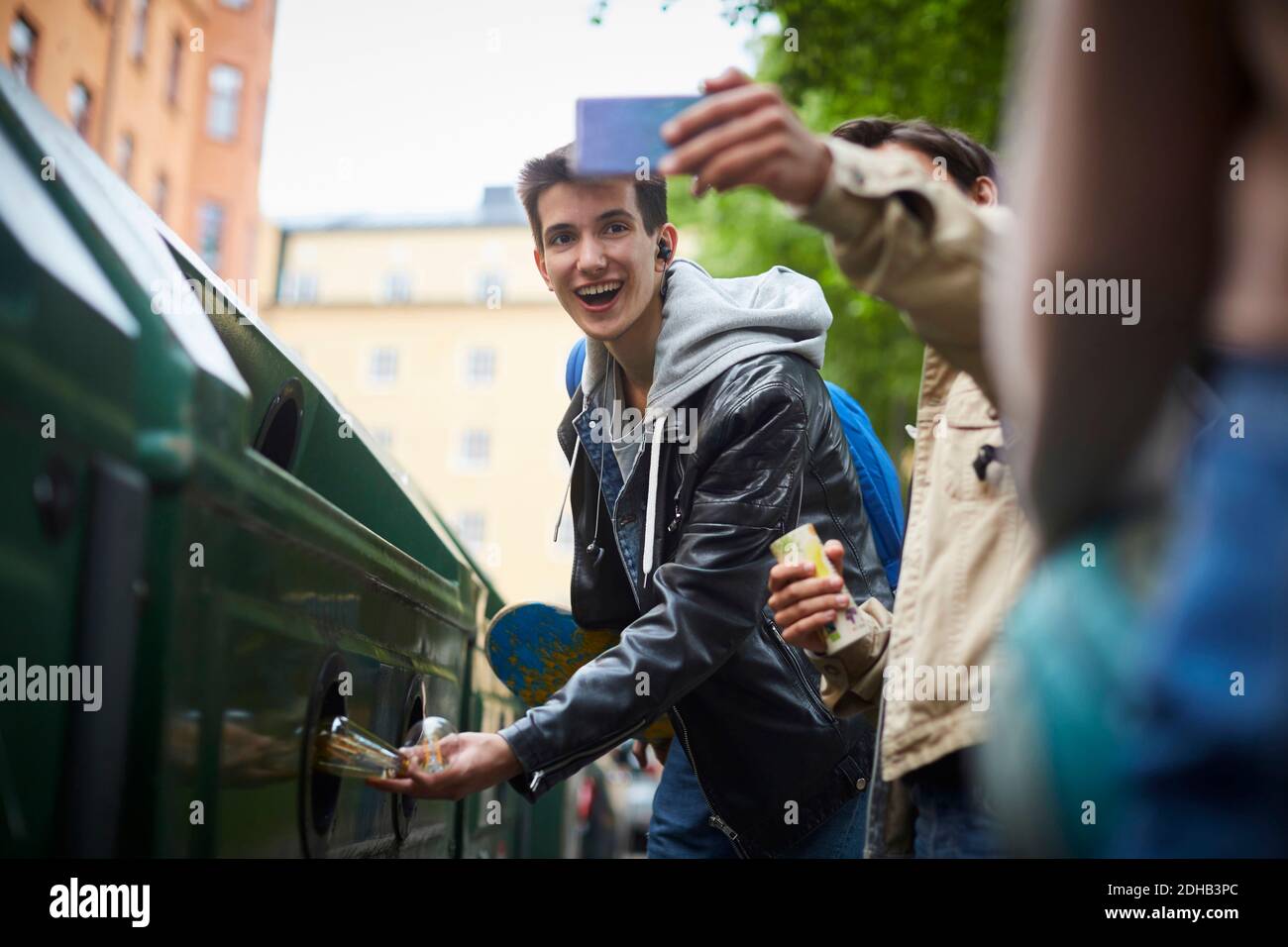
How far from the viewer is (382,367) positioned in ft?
79.8

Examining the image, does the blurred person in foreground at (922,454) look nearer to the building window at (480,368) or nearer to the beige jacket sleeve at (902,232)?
the beige jacket sleeve at (902,232)

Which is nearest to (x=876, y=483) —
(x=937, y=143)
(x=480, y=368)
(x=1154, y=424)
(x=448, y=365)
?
(x=937, y=143)

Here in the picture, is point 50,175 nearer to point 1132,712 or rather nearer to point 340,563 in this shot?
point 340,563

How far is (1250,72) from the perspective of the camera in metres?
0.81

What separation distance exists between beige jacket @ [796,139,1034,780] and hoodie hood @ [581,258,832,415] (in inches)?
24.0

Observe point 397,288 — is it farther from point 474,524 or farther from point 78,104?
point 78,104

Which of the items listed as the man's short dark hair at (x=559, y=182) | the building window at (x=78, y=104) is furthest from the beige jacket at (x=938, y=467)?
the building window at (x=78, y=104)

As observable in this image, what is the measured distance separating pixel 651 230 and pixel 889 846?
1.40 metres

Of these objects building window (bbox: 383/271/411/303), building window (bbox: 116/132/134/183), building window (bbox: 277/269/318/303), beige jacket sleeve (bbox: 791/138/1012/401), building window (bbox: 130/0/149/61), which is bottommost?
beige jacket sleeve (bbox: 791/138/1012/401)

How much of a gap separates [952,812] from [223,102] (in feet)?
10.5

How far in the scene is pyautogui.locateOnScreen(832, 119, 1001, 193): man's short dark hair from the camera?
8.20 ft

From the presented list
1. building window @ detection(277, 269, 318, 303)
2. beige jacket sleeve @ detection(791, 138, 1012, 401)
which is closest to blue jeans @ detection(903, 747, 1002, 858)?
beige jacket sleeve @ detection(791, 138, 1012, 401)

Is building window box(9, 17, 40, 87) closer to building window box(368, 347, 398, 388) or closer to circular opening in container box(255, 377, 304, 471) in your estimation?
circular opening in container box(255, 377, 304, 471)

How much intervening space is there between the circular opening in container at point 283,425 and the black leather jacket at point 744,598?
1.94 feet
